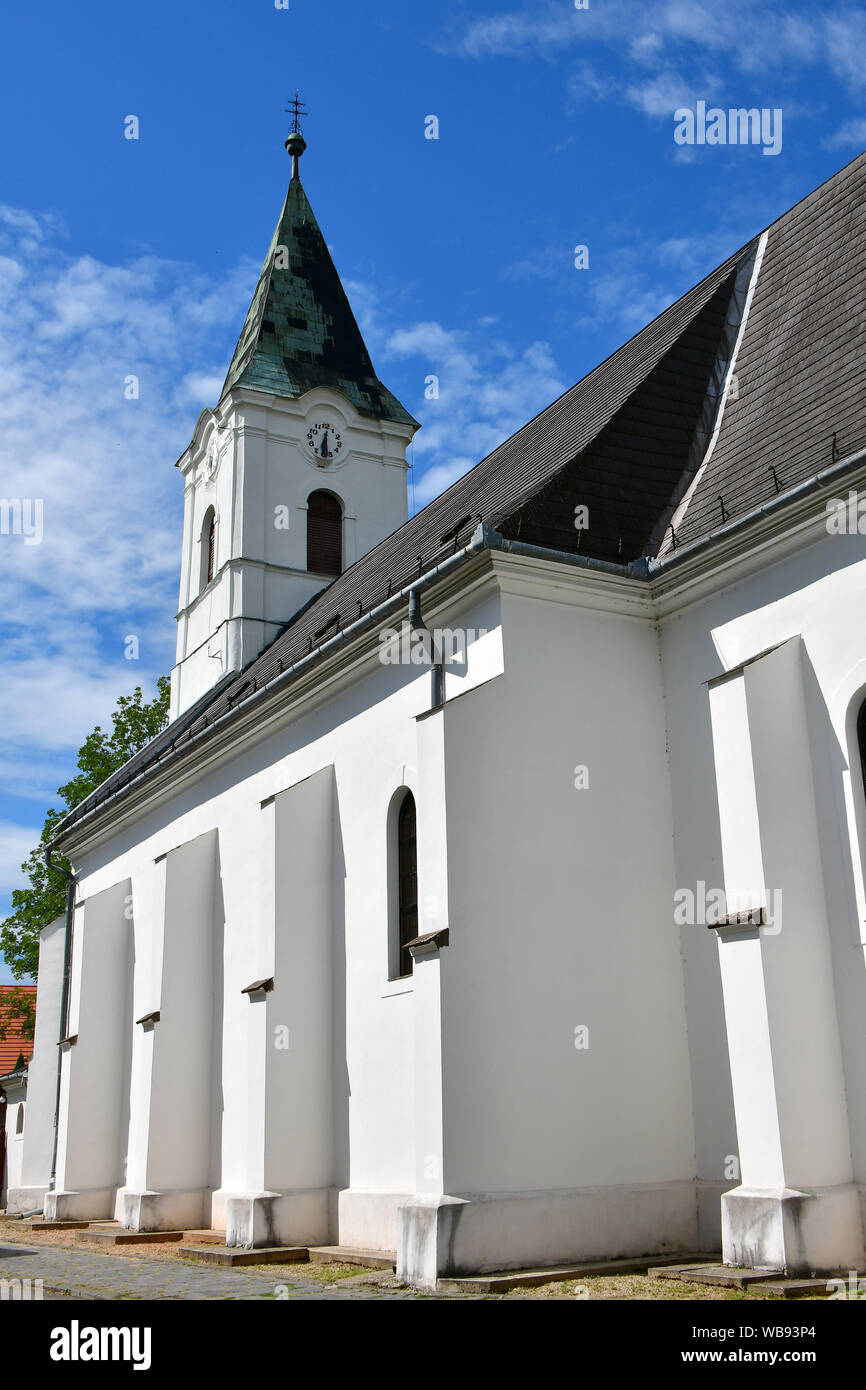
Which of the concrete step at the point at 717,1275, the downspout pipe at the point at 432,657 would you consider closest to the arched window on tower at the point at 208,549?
the downspout pipe at the point at 432,657

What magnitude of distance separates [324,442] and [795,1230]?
766 inches

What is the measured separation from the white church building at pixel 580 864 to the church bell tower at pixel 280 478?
6543 mm

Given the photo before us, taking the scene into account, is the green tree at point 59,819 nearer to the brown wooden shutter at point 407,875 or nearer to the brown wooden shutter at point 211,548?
the brown wooden shutter at point 211,548

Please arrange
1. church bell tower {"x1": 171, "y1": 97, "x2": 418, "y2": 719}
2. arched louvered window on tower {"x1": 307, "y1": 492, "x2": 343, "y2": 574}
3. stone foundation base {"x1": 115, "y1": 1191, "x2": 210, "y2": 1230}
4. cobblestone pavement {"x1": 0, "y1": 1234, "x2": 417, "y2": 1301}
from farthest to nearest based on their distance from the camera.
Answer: arched louvered window on tower {"x1": 307, "y1": 492, "x2": 343, "y2": 574}
church bell tower {"x1": 171, "y1": 97, "x2": 418, "y2": 719}
stone foundation base {"x1": 115, "y1": 1191, "x2": 210, "y2": 1230}
cobblestone pavement {"x1": 0, "y1": 1234, "x2": 417, "y2": 1301}

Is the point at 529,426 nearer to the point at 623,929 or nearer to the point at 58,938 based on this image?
the point at 623,929

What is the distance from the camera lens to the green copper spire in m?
→ 26.2

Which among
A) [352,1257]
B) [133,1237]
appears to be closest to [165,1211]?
[133,1237]

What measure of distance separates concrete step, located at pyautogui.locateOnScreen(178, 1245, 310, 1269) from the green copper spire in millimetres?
17020

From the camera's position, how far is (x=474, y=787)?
38.4ft

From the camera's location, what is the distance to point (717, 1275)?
30.4ft

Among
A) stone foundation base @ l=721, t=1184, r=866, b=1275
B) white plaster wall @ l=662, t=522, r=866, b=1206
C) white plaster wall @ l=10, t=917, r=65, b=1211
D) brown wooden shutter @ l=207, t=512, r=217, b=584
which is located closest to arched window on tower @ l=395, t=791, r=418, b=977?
white plaster wall @ l=662, t=522, r=866, b=1206

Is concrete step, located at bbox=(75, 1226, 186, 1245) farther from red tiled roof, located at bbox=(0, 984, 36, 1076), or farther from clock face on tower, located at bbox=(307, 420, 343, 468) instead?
red tiled roof, located at bbox=(0, 984, 36, 1076)

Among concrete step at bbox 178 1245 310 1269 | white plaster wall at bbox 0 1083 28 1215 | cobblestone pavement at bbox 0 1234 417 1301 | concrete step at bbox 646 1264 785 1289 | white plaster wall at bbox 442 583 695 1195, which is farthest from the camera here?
white plaster wall at bbox 0 1083 28 1215
